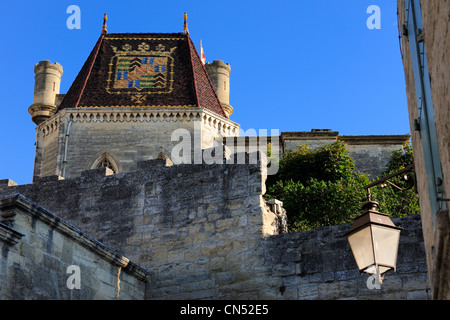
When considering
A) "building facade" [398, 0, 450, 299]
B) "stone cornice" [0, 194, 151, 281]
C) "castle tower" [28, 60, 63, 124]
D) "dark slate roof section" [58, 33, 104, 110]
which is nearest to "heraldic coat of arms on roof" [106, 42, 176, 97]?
"dark slate roof section" [58, 33, 104, 110]

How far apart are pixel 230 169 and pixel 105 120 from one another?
22.7 meters

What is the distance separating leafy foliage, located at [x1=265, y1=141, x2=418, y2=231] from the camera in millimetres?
22141

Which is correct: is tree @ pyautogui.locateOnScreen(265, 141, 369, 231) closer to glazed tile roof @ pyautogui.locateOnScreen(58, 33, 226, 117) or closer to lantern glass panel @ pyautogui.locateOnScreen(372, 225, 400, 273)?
glazed tile roof @ pyautogui.locateOnScreen(58, 33, 226, 117)

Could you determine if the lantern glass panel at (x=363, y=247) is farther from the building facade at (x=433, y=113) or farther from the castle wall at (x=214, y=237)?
the castle wall at (x=214, y=237)

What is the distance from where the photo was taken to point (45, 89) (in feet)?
128

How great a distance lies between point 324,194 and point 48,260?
1518cm

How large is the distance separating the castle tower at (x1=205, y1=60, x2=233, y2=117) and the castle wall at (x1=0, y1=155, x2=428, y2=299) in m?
26.5

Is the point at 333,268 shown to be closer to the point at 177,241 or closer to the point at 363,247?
the point at 177,241

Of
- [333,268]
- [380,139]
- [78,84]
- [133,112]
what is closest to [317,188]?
[380,139]

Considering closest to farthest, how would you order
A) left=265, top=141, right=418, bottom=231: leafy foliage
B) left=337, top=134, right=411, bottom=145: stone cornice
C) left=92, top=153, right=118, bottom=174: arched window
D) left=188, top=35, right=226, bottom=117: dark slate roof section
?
left=265, top=141, right=418, bottom=231: leafy foliage < left=337, top=134, right=411, bottom=145: stone cornice < left=92, top=153, right=118, bottom=174: arched window < left=188, top=35, right=226, bottom=117: dark slate roof section

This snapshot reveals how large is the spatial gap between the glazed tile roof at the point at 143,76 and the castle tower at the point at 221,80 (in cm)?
239

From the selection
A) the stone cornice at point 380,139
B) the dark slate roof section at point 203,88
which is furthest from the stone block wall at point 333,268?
the dark slate roof section at point 203,88

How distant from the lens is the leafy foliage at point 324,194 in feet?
72.6
